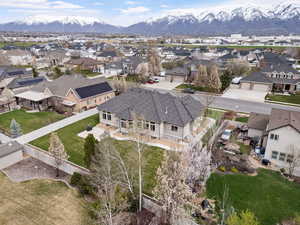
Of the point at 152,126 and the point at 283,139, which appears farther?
the point at 152,126

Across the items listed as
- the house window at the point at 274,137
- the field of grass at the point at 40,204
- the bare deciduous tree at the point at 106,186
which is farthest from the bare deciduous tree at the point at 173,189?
the house window at the point at 274,137

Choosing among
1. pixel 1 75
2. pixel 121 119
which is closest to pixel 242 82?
pixel 121 119

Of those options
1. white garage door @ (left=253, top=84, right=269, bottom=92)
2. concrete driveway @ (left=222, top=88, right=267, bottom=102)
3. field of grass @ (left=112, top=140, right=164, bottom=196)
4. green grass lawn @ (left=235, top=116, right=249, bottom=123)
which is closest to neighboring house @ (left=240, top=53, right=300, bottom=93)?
white garage door @ (left=253, top=84, right=269, bottom=92)

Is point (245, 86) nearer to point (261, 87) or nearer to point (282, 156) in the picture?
point (261, 87)

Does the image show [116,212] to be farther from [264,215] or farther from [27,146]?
[27,146]

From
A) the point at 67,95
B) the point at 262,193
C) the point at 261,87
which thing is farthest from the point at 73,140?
the point at 261,87

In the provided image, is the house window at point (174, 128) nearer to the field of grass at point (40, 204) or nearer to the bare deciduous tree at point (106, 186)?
the bare deciduous tree at point (106, 186)

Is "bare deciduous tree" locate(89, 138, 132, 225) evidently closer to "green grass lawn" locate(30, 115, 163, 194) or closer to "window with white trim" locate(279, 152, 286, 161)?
"green grass lawn" locate(30, 115, 163, 194)
